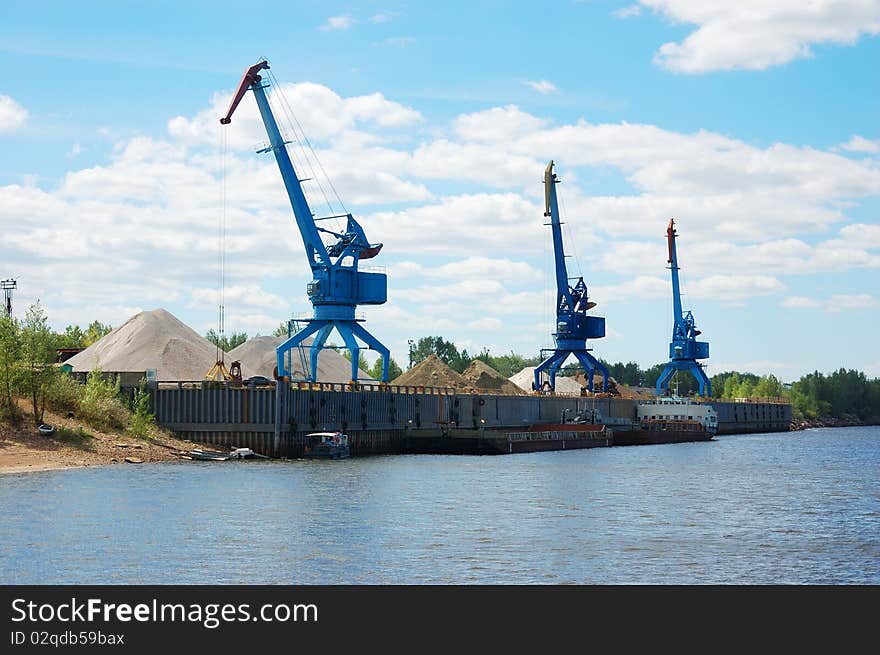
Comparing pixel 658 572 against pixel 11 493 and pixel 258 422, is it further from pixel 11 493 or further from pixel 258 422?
pixel 258 422

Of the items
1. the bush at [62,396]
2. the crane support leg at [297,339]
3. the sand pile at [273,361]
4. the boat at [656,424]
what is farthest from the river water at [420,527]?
the sand pile at [273,361]

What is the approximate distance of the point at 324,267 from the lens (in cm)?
10300

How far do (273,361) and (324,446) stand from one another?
58.6 metres

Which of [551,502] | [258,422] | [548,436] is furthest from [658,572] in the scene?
[548,436]

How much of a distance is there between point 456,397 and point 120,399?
41.6m

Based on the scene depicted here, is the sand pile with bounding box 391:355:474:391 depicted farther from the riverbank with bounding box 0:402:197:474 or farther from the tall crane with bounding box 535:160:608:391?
the riverbank with bounding box 0:402:197:474

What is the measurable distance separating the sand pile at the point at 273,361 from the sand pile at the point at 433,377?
20.7 meters

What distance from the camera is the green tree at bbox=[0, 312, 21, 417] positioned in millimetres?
74188

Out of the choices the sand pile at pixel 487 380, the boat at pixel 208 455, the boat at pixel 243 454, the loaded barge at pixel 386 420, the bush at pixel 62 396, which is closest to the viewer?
the bush at pixel 62 396

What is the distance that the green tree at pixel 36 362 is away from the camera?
75000 millimetres

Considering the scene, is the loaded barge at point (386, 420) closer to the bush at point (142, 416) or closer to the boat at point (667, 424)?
the boat at point (667, 424)

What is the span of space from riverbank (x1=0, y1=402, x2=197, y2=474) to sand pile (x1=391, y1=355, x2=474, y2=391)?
90841mm
